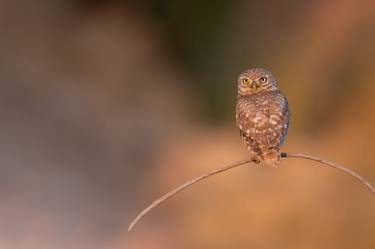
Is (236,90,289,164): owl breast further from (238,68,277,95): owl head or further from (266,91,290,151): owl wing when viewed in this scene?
(238,68,277,95): owl head

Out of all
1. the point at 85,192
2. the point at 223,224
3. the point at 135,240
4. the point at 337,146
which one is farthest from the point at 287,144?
the point at 85,192

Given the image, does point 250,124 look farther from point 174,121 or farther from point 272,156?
point 174,121

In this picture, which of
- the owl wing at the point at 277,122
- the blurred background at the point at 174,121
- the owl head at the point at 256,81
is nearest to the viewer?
the owl wing at the point at 277,122

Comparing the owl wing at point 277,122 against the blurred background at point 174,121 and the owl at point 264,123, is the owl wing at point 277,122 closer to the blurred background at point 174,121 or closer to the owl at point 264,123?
the owl at point 264,123

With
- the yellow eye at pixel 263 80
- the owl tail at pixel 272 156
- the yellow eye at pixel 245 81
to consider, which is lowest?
the owl tail at pixel 272 156

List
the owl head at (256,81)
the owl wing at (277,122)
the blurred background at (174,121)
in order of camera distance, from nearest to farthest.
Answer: the owl wing at (277,122)
the owl head at (256,81)
the blurred background at (174,121)

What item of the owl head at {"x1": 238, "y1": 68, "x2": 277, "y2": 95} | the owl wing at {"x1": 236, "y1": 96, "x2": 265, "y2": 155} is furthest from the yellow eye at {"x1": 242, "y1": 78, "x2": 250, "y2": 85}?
the owl wing at {"x1": 236, "y1": 96, "x2": 265, "y2": 155}

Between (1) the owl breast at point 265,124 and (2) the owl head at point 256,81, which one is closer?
(1) the owl breast at point 265,124

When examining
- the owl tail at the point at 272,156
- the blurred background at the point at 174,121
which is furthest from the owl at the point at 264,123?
the blurred background at the point at 174,121
